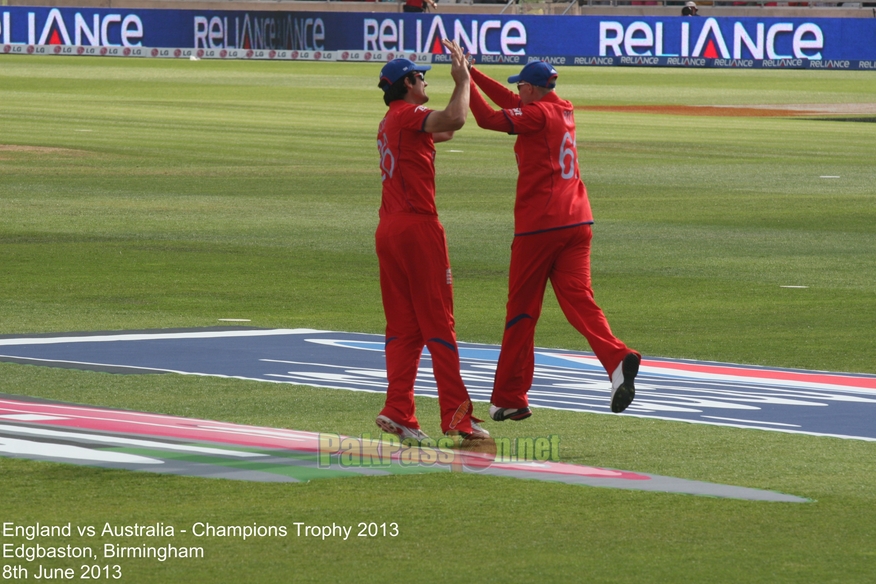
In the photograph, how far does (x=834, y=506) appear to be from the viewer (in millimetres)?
7238

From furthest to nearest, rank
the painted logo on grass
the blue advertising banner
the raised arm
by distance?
the blue advertising banner < the raised arm < the painted logo on grass

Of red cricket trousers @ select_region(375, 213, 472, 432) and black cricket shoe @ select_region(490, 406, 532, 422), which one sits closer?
red cricket trousers @ select_region(375, 213, 472, 432)

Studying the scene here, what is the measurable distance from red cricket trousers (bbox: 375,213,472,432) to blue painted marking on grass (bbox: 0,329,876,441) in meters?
1.56

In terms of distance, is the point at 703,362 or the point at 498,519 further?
the point at 703,362

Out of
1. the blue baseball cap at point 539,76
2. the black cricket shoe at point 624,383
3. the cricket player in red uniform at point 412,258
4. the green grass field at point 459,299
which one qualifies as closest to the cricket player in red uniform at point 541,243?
the blue baseball cap at point 539,76

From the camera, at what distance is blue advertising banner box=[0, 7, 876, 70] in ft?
185

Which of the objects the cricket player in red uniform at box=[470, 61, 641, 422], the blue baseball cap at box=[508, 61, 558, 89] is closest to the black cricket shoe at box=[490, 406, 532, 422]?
the cricket player in red uniform at box=[470, 61, 641, 422]

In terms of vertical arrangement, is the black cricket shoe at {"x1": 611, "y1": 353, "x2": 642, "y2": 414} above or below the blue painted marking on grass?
above

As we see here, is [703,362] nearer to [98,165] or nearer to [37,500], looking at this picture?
[37,500]

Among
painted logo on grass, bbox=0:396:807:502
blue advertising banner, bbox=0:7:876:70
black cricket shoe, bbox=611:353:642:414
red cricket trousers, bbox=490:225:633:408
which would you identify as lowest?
painted logo on grass, bbox=0:396:807:502

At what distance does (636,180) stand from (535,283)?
1892 cm

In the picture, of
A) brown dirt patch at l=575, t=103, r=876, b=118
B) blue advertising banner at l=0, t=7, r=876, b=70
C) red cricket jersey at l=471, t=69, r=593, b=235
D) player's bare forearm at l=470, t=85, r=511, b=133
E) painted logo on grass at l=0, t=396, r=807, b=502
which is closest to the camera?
painted logo on grass at l=0, t=396, r=807, b=502

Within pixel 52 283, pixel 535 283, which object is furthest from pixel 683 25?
pixel 535 283

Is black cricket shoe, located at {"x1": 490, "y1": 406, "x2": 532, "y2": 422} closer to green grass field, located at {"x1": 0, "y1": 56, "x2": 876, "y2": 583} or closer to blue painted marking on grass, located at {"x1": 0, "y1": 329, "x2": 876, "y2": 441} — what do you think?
green grass field, located at {"x1": 0, "y1": 56, "x2": 876, "y2": 583}
